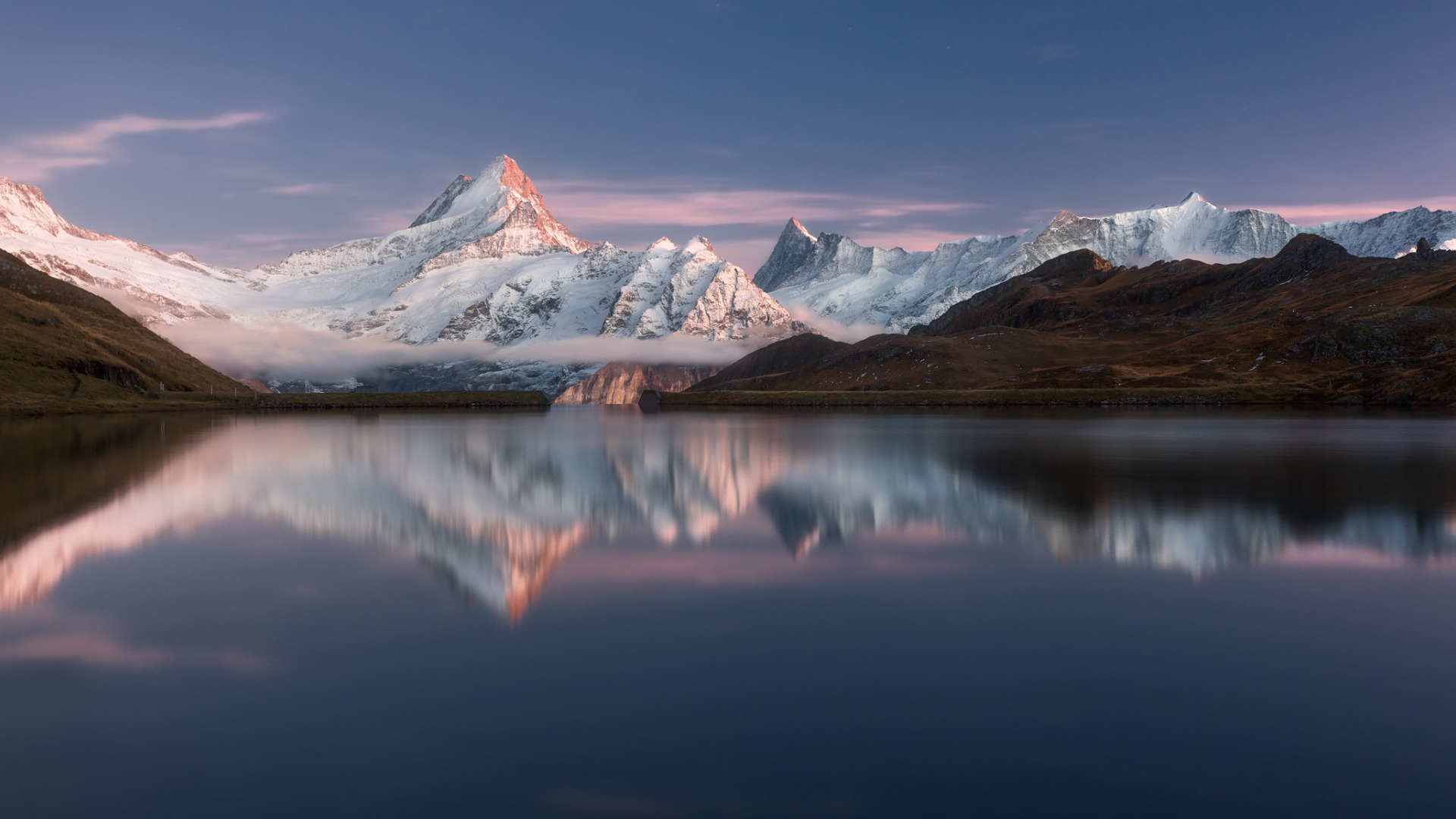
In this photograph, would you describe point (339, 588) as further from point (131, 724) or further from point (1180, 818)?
point (1180, 818)

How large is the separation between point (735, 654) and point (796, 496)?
30.2 m

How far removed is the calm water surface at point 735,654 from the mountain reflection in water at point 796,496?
0.39m

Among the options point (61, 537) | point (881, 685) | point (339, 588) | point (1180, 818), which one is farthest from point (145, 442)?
point (1180, 818)

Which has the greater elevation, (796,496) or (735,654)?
(796,496)

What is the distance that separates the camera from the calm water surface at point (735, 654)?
15016 millimetres

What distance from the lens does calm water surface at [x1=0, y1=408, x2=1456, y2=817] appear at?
1502 cm

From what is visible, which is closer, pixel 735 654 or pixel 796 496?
pixel 735 654

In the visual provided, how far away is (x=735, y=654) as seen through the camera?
21.6m

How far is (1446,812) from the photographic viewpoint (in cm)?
1392

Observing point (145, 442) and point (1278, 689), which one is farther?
point (145, 442)

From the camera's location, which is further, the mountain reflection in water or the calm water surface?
the mountain reflection in water

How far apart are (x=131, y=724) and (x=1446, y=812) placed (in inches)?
844

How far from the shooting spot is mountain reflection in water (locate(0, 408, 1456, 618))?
3453cm

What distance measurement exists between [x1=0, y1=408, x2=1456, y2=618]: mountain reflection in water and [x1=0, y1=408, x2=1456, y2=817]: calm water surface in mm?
392
